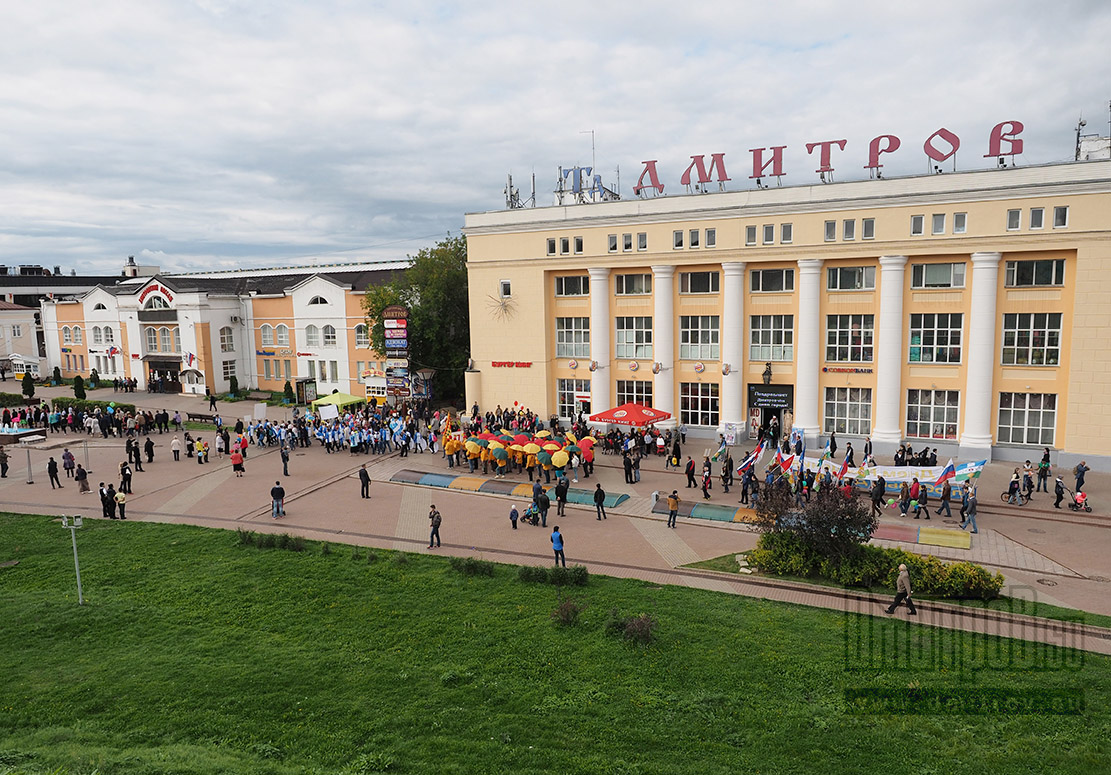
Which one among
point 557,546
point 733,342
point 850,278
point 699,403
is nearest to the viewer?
point 557,546

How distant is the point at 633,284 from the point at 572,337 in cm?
481

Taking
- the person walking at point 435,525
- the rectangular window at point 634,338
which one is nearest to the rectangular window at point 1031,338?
the rectangular window at point 634,338

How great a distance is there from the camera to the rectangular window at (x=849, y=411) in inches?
1396

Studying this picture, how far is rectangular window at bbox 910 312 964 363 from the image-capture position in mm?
33188

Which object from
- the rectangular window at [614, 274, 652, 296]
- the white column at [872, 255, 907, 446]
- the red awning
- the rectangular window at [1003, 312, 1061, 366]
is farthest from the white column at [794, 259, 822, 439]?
the rectangular window at [614, 274, 652, 296]

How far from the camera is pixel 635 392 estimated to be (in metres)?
40.2

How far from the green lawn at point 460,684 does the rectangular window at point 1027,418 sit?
71.8ft

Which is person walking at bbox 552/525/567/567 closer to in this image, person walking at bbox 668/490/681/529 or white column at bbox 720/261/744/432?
person walking at bbox 668/490/681/529

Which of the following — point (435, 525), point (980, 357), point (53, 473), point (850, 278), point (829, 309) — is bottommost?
point (435, 525)

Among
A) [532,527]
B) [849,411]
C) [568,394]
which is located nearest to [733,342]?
[849,411]

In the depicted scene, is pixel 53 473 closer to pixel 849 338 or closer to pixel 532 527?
pixel 532 527

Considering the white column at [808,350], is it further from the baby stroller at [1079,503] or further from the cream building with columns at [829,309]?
the baby stroller at [1079,503]

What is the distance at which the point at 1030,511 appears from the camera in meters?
25.1

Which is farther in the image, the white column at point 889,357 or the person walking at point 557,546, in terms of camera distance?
the white column at point 889,357
